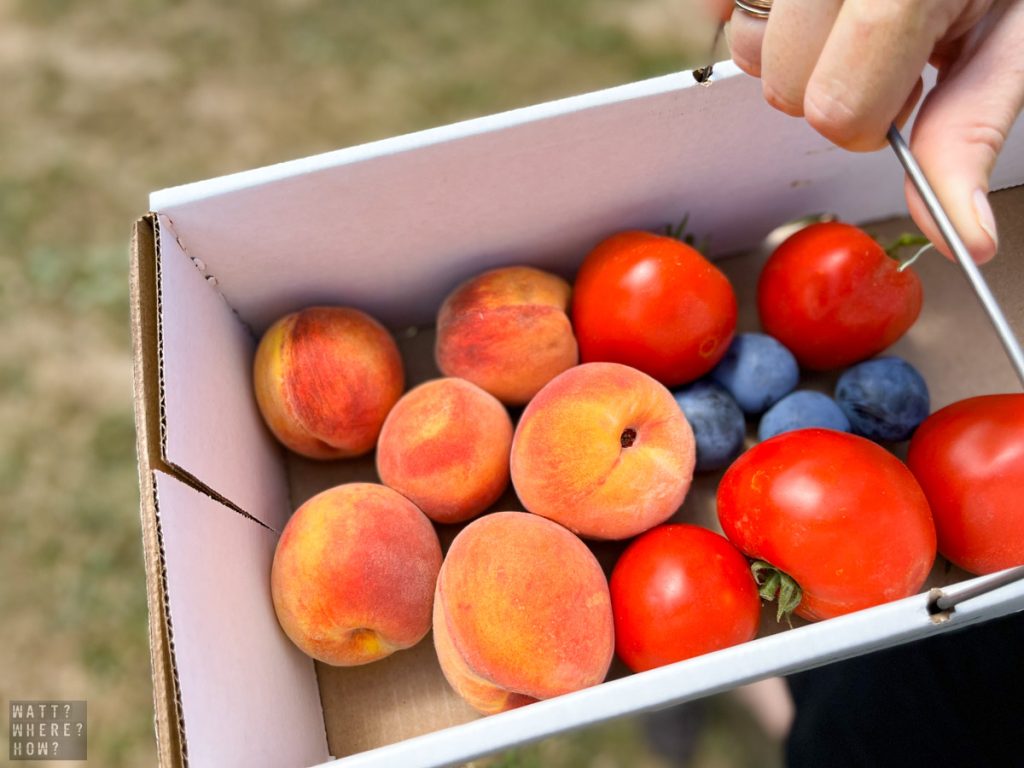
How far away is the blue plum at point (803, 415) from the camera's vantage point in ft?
2.10

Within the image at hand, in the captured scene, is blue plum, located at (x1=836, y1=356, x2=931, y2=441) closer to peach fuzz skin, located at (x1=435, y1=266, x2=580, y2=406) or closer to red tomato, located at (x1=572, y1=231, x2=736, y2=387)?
red tomato, located at (x1=572, y1=231, x2=736, y2=387)

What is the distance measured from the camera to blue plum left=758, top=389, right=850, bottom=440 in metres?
0.64

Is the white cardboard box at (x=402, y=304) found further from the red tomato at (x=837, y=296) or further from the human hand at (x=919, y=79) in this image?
the human hand at (x=919, y=79)

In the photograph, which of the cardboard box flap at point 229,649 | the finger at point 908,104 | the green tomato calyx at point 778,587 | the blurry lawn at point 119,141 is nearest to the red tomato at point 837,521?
the green tomato calyx at point 778,587

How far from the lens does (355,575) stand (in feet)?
1.84

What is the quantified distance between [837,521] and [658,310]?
0.20 m

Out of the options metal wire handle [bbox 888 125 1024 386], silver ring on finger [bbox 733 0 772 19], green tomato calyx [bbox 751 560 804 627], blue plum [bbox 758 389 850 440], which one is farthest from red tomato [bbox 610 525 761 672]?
silver ring on finger [bbox 733 0 772 19]

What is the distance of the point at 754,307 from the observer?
30.2 inches

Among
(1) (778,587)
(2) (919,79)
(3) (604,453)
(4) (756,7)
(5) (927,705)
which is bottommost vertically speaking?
(5) (927,705)

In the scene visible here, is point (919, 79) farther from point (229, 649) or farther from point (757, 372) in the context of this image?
point (229, 649)

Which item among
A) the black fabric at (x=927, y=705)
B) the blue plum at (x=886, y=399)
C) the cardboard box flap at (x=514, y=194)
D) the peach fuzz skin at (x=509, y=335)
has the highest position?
the cardboard box flap at (x=514, y=194)
